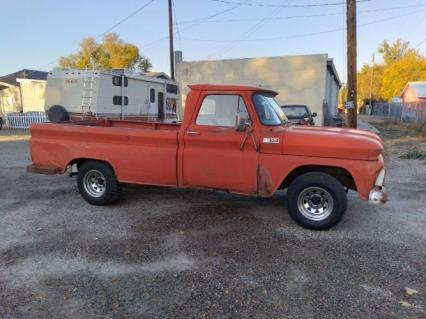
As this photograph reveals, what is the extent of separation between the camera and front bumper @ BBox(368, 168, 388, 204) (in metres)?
4.81

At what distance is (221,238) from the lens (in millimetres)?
4910

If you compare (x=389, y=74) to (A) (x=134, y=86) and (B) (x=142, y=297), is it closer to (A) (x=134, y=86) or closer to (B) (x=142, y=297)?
(A) (x=134, y=86)

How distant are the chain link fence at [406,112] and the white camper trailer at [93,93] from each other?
17158 millimetres

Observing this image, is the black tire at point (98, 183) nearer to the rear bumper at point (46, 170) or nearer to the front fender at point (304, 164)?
the rear bumper at point (46, 170)

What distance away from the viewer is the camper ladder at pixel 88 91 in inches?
493

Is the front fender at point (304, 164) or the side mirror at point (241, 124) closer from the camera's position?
the front fender at point (304, 164)

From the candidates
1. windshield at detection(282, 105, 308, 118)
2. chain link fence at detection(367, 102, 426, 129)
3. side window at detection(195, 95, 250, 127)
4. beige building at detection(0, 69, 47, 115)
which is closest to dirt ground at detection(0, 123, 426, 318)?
side window at detection(195, 95, 250, 127)

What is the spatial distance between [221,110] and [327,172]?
1776 millimetres

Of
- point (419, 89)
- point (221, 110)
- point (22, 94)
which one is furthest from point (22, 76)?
point (419, 89)

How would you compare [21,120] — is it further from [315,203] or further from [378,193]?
[378,193]

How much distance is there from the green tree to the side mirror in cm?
5012

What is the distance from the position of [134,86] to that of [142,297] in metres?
11.9

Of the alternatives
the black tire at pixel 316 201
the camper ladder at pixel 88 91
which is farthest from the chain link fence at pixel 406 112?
the black tire at pixel 316 201

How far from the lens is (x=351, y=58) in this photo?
11.3 meters
